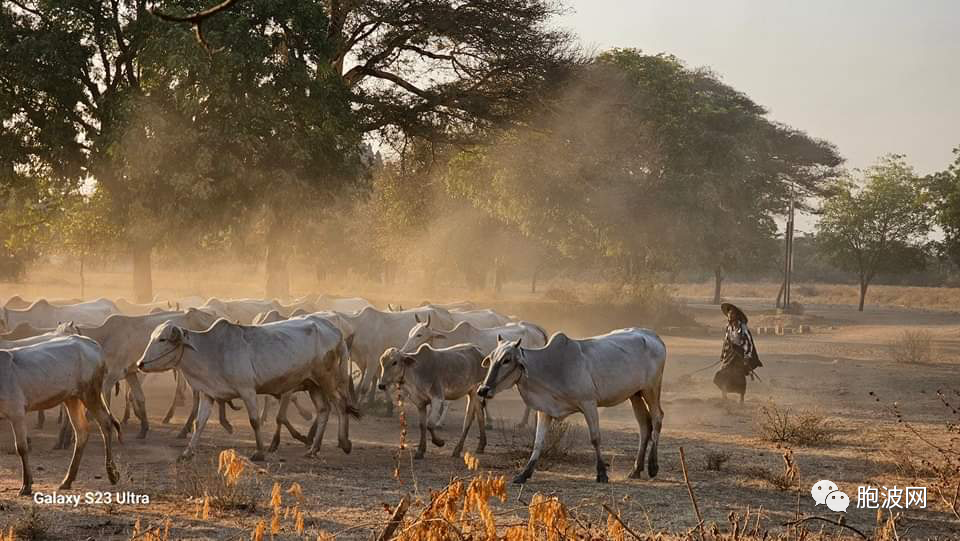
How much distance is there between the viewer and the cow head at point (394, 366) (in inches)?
522

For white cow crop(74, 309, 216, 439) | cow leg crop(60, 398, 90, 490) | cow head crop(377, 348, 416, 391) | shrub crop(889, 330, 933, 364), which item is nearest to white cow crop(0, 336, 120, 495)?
cow leg crop(60, 398, 90, 490)

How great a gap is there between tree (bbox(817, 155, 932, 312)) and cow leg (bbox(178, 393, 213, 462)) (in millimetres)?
46729

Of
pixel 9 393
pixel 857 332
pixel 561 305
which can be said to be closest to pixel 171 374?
pixel 9 393

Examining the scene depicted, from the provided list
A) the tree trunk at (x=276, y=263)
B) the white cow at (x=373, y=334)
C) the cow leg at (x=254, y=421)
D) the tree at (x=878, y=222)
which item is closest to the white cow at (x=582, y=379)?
the cow leg at (x=254, y=421)

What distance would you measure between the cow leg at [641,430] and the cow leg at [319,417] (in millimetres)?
3549

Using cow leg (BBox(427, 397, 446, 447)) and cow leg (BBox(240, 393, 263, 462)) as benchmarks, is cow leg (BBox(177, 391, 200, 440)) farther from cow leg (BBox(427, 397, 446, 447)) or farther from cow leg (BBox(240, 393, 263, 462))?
cow leg (BBox(427, 397, 446, 447))

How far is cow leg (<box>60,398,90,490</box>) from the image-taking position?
33.2 ft

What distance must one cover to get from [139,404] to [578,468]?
18.8 ft

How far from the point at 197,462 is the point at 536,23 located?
19.4 metres

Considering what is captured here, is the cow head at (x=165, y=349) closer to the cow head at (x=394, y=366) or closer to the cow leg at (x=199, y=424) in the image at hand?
the cow leg at (x=199, y=424)

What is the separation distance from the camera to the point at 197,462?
1130 cm

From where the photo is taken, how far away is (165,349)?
12.0 metres

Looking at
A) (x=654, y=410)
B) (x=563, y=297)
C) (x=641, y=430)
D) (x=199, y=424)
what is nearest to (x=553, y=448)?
(x=641, y=430)

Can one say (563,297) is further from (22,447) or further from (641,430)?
(22,447)
